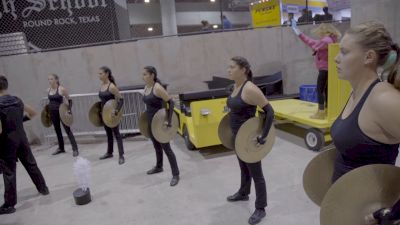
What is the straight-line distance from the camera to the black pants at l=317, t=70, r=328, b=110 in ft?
15.0

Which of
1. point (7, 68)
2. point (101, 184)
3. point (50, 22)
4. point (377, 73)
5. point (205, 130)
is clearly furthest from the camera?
point (50, 22)

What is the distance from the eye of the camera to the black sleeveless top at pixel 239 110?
2.81 metres

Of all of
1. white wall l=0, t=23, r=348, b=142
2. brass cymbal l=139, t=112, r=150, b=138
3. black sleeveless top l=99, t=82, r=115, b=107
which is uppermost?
white wall l=0, t=23, r=348, b=142

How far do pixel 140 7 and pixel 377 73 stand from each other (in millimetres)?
13751

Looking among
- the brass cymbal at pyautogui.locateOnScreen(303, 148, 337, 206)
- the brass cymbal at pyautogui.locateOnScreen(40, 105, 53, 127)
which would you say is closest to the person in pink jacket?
the brass cymbal at pyautogui.locateOnScreen(303, 148, 337, 206)

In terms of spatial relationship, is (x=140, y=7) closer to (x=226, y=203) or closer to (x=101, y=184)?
(x=101, y=184)

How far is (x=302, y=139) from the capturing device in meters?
5.51

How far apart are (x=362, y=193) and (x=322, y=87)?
12.3 ft

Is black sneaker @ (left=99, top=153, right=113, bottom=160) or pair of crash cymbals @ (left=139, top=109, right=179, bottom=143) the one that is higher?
pair of crash cymbals @ (left=139, top=109, right=179, bottom=143)

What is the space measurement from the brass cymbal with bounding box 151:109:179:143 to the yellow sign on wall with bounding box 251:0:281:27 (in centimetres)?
511

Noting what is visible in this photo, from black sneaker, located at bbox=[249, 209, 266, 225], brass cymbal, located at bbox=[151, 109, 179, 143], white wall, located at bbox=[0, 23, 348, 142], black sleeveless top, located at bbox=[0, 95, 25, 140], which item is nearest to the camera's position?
black sneaker, located at bbox=[249, 209, 266, 225]

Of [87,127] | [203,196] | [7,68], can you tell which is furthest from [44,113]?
[203,196]

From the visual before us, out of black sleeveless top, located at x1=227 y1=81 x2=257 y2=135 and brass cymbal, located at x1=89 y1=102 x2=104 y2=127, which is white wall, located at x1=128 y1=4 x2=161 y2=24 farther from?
black sleeveless top, located at x1=227 y1=81 x2=257 y2=135

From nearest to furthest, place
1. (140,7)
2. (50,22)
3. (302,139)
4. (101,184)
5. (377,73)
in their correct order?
(377,73)
(101,184)
(302,139)
(50,22)
(140,7)
